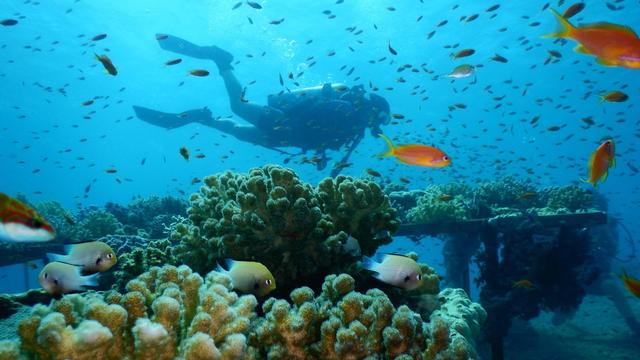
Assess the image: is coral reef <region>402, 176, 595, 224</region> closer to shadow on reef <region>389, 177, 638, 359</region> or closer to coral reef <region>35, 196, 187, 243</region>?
shadow on reef <region>389, 177, 638, 359</region>

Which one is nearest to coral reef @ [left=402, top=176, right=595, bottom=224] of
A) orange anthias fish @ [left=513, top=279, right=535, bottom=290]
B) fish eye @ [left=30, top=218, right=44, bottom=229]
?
orange anthias fish @ [left=513, top=279, right=535, bottom=290]

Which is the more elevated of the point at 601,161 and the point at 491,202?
the point at 601,161

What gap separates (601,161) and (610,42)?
6.25 ft

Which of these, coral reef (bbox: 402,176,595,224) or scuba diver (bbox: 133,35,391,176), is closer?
coral reef (bbox: 402,176,595,224)

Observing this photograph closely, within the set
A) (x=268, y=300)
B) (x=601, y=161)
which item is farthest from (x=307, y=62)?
(x=268, y=300)

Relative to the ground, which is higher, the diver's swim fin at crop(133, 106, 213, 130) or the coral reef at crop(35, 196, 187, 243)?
the diver's swim fin at crop(133, 106, 213, 130)

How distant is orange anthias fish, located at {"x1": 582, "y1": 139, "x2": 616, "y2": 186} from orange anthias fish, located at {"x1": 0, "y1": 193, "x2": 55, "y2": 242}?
18.1 feet

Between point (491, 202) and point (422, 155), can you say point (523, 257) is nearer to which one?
point (491, 202)

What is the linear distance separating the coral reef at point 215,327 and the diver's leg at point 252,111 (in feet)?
40.6

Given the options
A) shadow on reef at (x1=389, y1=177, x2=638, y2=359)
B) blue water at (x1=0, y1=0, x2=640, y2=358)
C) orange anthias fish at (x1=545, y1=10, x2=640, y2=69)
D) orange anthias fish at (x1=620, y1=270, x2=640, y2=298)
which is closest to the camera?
orange anthias fish at (x1=545, y1=10, x2=640, y2=69)

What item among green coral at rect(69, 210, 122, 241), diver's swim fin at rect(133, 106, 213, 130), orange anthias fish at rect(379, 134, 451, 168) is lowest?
green coral at rect(69, 210, 122, 241)

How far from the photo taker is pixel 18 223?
Answer: 2.28 metres

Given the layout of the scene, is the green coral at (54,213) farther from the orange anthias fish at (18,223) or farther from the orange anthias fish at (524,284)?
the orange anthias fish at (524,284)

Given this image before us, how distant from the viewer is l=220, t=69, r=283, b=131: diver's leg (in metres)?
15.4
